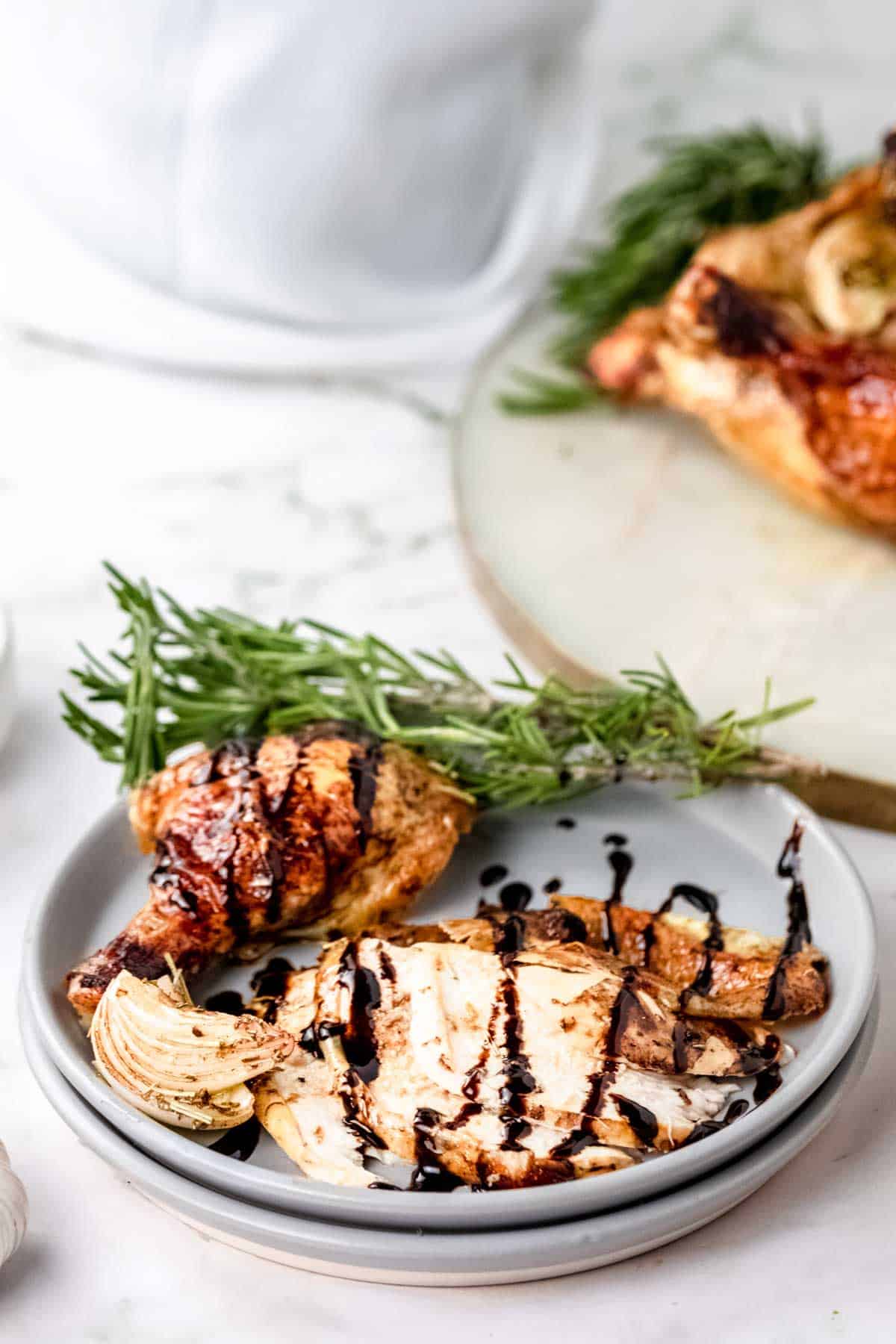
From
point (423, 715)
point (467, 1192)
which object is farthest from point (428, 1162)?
point (423, 715)

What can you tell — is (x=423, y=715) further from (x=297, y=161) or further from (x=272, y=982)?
(x=297, y=161)

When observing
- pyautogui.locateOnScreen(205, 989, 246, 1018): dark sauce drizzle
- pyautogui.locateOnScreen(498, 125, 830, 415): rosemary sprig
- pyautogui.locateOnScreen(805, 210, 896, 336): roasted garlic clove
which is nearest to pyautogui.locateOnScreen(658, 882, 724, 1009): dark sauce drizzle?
pyautogui.locateOnScreen(205, 989, 246, 1018): dark sauce drizzle

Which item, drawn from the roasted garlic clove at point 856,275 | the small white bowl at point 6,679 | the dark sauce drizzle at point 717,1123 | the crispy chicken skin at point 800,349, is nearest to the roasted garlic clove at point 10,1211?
the dark sauce drizzle at point 717,1123

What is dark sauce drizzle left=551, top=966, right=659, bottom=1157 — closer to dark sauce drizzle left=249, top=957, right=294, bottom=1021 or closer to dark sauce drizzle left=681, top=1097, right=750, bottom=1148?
dark sauce drizzle left=681, top=1097, right=750, bottom=1148

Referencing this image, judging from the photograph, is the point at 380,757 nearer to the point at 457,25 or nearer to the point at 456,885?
the point at 456,885

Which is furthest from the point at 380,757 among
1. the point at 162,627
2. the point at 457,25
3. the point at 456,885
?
the point at 457,25

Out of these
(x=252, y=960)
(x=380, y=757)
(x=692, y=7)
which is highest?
(x=692, y=7)
